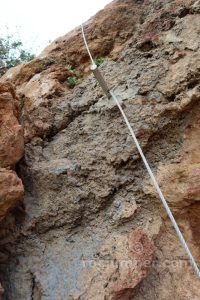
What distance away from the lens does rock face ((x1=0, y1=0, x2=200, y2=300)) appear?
2199mm

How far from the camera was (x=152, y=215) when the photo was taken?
2.38 metres

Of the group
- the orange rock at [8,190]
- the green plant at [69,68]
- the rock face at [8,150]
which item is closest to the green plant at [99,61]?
the green plant at [69,68]

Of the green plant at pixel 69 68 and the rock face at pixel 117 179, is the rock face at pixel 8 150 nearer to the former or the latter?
the rock face at pixel 117 179

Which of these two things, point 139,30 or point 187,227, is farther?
point 139,30

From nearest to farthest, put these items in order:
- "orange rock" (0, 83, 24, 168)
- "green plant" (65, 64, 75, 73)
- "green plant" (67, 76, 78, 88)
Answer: "orange rock" (0, 83, 24, 168) < "green plant" (67, 76, 78, 88) < "green plant" (65, 64, 75, 73)

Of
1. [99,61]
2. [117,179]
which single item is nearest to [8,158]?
[117,179]

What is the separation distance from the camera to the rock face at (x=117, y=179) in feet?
7.22

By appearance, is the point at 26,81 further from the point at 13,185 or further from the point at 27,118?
the point at 13,185

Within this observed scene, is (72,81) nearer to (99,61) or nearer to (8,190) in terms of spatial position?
(99,61)

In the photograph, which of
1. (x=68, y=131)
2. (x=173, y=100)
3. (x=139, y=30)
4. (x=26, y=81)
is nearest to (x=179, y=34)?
(x=139, y=30)

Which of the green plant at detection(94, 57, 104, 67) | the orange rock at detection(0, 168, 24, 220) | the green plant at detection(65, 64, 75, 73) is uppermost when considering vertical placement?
the orange rock at detection(0, 168, 24, 220)

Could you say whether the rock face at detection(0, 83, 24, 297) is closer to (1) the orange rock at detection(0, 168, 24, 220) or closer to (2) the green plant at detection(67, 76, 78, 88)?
(1) the orange rock at detection(0, 168, 24, 220)

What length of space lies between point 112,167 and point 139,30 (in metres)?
Result: 1.60

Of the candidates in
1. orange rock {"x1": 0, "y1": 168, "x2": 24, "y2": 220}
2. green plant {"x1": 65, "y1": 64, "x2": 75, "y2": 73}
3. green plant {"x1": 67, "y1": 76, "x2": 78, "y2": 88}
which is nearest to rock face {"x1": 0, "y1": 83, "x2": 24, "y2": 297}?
orange rock {"x1": 0, "y1": 168, "x2": 24, "y2": 220}
